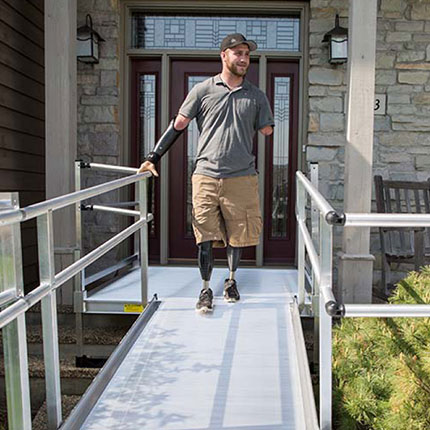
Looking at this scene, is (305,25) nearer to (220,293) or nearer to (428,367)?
(220,293)

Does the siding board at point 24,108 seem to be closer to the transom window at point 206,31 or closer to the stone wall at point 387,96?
the transom window at point 206,31

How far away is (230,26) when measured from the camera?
497 cm

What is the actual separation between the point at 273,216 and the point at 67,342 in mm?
2294

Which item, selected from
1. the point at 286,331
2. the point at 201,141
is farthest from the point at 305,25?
the point at 286,331

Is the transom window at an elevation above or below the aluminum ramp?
above

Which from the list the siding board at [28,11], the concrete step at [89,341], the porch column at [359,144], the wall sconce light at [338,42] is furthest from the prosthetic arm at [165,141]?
the wall sconce light at [338,42]

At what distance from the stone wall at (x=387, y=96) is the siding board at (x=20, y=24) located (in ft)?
7.74

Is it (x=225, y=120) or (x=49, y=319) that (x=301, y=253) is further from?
(x=49, y=319)

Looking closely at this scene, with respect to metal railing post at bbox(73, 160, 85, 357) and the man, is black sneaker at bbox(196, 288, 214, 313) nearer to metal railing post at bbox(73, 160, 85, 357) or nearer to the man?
the man

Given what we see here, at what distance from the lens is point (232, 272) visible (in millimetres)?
3211

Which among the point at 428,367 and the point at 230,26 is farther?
the point at 230,26

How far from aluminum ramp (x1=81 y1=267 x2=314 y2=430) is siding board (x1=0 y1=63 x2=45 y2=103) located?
75.8 inches

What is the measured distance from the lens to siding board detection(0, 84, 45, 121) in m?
4.14

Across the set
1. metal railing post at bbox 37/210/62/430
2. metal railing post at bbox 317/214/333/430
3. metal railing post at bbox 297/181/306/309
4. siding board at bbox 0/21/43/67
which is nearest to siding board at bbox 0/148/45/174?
siding board at bbox 0/21/43/67
